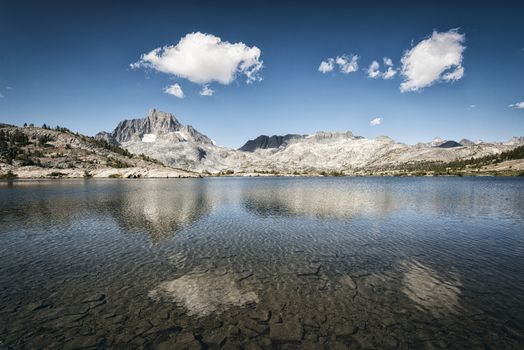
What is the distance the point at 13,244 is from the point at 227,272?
27.8 m

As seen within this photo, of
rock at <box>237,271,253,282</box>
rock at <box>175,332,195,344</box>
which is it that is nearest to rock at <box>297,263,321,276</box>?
rock at <box>237,271,253,282</box>

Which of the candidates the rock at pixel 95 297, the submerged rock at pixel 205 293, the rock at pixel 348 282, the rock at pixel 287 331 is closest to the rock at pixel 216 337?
the submerged rock at pixel 205 293

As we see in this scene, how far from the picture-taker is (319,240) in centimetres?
3434

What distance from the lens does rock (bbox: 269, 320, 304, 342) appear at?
1480 centimetres

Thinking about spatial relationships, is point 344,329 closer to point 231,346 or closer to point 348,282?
point 231,346

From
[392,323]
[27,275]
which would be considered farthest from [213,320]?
[27,275]

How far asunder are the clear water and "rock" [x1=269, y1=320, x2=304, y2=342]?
79 mm

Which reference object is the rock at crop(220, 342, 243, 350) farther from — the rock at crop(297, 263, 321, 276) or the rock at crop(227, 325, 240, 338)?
the rock at crop(297, 263, 321, 276)

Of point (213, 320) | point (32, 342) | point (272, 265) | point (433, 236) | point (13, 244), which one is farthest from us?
point (433, 236)

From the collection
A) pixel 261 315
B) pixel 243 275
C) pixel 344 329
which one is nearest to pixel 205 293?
pixel 243 275

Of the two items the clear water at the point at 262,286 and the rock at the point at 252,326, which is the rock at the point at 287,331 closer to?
the clear water at the point at 262,286

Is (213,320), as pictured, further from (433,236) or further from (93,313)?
(433,236)

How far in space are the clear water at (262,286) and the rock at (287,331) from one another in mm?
79

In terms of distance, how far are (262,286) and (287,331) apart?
610cm
